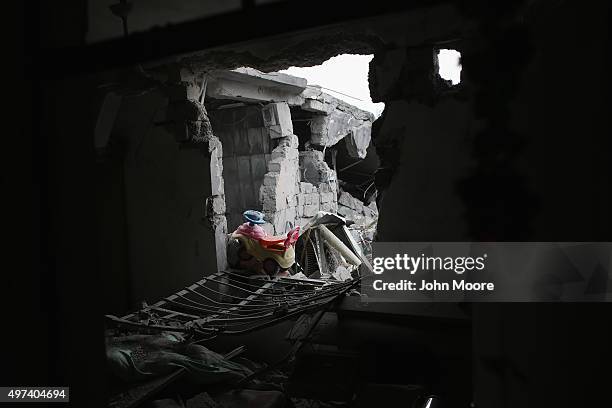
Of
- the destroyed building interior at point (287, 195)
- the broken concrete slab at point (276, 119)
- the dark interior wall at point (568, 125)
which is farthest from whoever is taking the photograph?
the broken concrete slab at point (276, 119)

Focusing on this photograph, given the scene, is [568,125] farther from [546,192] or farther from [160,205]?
[160,205]

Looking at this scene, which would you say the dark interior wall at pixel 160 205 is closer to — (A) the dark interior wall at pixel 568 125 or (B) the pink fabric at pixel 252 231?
(B) the pink fabric at pixel 252 231

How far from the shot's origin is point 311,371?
3.95 meters

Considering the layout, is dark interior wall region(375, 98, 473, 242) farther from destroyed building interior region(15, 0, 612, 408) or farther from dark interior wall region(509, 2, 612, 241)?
dark interior wall region(509, 2, 612, 241)

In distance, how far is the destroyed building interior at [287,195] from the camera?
73.7 inches

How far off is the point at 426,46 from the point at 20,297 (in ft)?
12.2

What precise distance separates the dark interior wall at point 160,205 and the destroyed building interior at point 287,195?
28 mm

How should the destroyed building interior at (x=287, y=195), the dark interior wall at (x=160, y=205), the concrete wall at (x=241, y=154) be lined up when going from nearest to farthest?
the destroyed building interior at (x=287, y=195) → the dark interior wall at (x=160, y=205) → the concrete wall at (x=241, y=154)

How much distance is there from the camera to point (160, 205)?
6316 millimetres

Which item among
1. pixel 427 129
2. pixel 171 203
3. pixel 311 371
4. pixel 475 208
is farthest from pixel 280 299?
pixel 475 208

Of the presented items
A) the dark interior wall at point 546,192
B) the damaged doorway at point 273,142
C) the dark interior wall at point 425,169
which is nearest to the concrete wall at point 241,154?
the damaged doorway at point 273,142

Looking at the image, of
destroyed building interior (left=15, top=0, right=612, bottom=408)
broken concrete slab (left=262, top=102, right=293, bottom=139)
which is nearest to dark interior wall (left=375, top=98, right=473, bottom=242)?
destroyed building interior (left=15, top=0, right=612, bottom=408)

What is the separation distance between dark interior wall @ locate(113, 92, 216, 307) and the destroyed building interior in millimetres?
28

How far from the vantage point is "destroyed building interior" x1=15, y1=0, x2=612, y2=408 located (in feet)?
6.14
